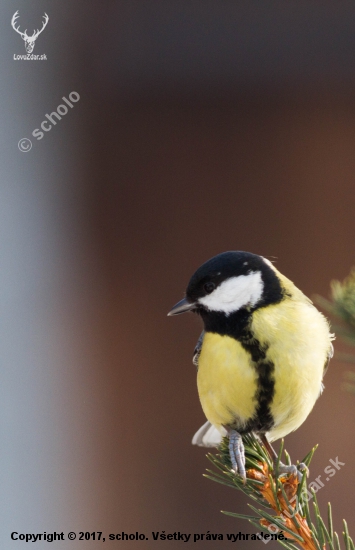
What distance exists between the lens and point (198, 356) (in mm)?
1236

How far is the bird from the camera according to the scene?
1052 mm

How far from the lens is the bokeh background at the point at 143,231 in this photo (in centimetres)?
225

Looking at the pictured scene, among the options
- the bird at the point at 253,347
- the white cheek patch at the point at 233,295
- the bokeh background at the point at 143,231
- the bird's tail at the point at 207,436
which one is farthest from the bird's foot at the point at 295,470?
the bokeh background at the point at 143,231

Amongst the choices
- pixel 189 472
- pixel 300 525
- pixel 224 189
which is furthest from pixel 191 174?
pixel 300 525

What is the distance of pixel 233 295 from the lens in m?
1.11

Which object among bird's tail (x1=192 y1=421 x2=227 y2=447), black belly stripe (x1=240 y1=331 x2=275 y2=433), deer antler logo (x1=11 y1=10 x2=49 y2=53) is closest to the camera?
black belly stripe (x1=240 y1=331 x2=275 y2=433)

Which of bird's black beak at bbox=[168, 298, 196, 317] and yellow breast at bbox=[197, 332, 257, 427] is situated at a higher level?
bird's black beak at bbox=[168, 298, 196, 317]

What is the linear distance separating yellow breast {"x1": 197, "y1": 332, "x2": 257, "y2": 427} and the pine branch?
0.14m

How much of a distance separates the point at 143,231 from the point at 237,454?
1517mm

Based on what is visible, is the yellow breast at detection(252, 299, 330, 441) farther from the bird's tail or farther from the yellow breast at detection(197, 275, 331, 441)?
the bird's tail

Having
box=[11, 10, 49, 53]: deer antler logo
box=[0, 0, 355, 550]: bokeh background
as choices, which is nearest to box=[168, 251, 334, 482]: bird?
box=[0, 0, 355, 550]: bokeh background

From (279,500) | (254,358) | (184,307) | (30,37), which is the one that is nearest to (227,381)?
(254,358)

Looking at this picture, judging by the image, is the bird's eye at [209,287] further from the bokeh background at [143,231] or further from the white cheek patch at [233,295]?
the bokeh background at [143,231]

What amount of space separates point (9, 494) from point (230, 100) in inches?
66.4
